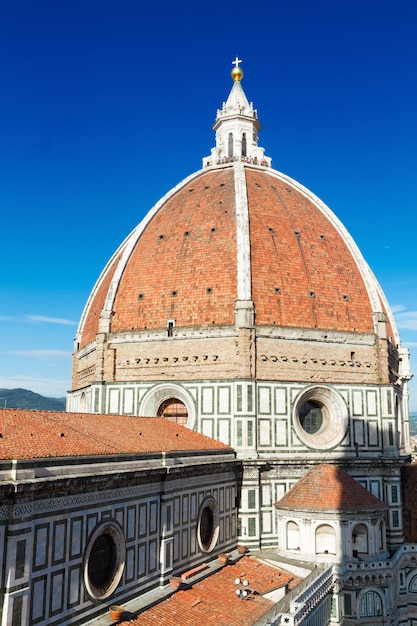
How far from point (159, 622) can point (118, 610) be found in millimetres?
1458

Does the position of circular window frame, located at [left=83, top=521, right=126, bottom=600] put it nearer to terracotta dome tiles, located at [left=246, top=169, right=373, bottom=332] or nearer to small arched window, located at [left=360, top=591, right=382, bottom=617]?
small arched window, located at [left=360, top=591, right=382, bottom=617]

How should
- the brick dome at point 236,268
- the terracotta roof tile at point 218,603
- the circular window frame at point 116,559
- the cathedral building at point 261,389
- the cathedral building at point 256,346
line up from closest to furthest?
1. the circular window frame at point 116,559
2. the terracotta roof tile at point 218,603
3. the cathedral building at point 261,389
4. the cathedral building at point 256,346
5. the brick dome at point 236,268

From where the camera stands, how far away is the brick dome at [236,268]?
27.9m

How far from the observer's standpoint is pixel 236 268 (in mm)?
28031

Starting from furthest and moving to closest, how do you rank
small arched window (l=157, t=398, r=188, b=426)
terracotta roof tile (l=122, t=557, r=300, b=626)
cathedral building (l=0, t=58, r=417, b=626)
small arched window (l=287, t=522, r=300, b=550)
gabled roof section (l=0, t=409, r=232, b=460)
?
small arched window (l=157, t=398, r=188, b=426) < small arched window (l=287, t=522, r=300, b=550) < cathedral building (l=0, t=58, r=417, b=626) < terracotta roof tile (l=122, t=557, r=300, b=626) < gabled roof section (l=0, t=409, r=232, b=460)

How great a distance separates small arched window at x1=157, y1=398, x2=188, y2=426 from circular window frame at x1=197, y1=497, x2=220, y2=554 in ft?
18.7

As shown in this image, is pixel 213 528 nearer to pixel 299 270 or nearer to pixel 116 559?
pixel 116 559

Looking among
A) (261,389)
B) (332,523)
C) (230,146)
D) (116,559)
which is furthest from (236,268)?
(116,559)

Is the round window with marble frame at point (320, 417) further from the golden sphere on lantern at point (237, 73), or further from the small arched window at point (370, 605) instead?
the golden sphere on lantern at point (237, 73)

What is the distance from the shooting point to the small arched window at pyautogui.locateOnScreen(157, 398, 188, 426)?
90.4ft

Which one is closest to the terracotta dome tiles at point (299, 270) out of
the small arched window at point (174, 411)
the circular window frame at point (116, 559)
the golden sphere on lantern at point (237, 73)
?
the small arched window at point (174, 411)

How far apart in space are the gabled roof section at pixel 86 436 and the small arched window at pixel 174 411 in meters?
2.68

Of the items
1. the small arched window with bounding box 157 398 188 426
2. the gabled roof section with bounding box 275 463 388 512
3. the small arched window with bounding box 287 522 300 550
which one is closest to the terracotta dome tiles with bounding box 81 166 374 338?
the small arched window with bounding box 157 398 188 426

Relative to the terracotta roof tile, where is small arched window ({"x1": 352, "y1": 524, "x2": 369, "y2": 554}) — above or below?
above
